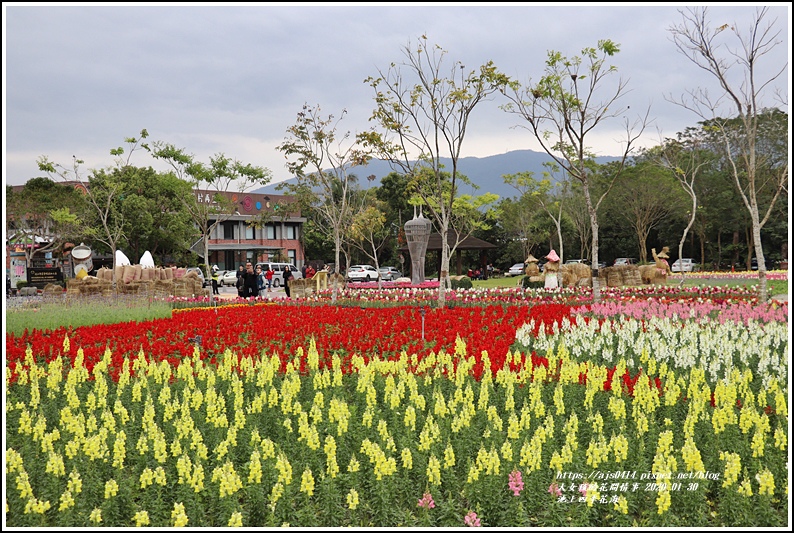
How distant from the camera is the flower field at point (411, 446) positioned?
173 inches

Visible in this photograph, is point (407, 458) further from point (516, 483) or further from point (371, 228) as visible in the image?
point (371, 228)

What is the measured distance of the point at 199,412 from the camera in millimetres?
6215

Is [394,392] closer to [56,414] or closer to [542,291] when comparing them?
[56,414]

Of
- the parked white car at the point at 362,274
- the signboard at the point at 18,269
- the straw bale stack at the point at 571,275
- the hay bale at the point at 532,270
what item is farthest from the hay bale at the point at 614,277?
the signboard at the point at 18,269

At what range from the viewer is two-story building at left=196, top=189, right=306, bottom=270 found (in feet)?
181

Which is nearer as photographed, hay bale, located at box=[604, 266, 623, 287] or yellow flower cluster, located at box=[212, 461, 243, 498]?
yellow flower cluster, located at box=[212, 461, 243, 498]

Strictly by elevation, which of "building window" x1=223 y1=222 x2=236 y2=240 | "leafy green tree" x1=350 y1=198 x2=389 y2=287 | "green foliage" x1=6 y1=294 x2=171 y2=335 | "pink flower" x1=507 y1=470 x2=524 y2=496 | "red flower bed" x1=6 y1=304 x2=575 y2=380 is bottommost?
"pink flower" x1=507 y1=470 x2=524 y2=496

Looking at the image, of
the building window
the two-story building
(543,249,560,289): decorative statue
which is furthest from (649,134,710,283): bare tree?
the building window

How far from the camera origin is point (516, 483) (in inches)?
176

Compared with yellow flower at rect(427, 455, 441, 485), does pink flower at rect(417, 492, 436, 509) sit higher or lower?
lower

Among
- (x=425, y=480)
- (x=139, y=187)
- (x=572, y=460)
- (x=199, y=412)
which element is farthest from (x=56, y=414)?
(x=139, y=187)

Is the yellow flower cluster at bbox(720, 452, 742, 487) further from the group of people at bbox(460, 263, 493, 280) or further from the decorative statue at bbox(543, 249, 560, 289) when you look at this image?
the group of people at bbox(460, 263, 493, 280)

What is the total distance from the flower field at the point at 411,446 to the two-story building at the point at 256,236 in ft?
→ 152

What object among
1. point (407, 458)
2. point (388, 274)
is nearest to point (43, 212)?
point (388, 274)
